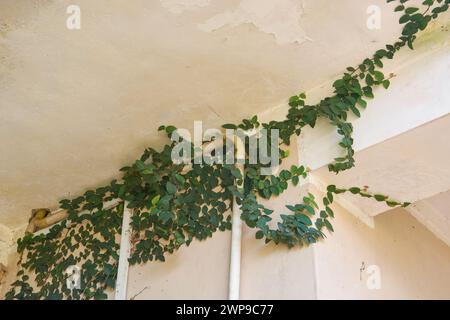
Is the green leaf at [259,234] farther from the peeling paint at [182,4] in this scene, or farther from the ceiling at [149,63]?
the peeling paint at [182,4]

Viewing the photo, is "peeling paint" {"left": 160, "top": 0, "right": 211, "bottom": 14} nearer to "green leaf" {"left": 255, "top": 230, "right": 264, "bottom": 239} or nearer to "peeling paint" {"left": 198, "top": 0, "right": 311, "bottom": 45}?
"peeling paint" {"left": 198, "top": 0, "right": 311, "bottom": 45}

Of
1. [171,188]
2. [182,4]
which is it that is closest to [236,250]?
[171,188]

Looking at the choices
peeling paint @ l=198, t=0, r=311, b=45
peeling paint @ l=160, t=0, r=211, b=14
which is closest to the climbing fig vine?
peeling paint @ l=198, t=0, r=311, b=45

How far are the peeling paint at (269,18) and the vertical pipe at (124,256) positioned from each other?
0.99 metres

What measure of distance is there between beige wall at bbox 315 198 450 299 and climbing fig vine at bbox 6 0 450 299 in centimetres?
11

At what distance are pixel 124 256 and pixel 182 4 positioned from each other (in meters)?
1.12

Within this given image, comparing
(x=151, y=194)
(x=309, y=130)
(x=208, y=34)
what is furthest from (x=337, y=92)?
(x=151, y=194)

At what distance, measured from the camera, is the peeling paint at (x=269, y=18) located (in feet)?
6.35

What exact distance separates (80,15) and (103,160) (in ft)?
2.73


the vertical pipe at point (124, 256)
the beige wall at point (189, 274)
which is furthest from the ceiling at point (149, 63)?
the beige wall at point (189, 274)

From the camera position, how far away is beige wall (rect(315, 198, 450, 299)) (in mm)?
1943

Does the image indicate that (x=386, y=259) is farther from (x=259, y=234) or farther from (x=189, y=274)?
(x=189, y=274)

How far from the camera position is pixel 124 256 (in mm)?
2410
